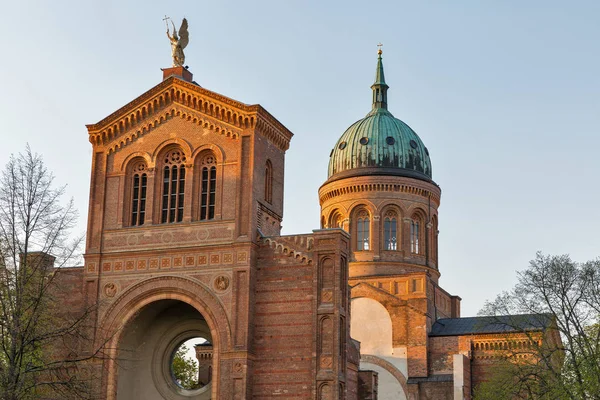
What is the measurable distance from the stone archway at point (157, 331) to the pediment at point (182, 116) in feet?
20.4

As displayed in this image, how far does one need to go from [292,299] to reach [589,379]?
1052 cm

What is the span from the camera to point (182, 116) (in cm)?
3788

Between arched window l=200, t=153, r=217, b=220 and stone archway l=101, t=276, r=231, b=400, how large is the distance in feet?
→ 9.36

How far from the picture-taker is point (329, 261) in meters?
34.5

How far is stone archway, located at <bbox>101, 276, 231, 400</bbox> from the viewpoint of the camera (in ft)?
115

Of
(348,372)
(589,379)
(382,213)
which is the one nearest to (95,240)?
(348,372)

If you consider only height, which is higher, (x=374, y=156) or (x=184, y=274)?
(x=374, y=156)

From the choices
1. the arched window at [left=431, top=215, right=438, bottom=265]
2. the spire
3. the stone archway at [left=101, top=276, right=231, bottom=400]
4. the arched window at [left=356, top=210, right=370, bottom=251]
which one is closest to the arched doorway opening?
the stone archway at [left=101, top=276, right=231, bottom=400]

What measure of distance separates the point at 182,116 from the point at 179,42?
3940mm

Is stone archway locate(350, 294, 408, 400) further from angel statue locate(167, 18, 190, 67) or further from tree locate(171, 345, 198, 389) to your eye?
angel statue locate(167, 18, 190, 67)

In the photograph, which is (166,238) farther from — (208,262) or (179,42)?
(179,42)

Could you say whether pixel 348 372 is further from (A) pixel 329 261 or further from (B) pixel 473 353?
(B) pixel 473 353

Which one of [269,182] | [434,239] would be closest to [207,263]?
[269,182]

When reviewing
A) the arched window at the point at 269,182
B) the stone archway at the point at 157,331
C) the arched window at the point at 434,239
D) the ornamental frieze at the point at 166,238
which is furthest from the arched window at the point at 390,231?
the ornamental frieze at the point at 166,238
